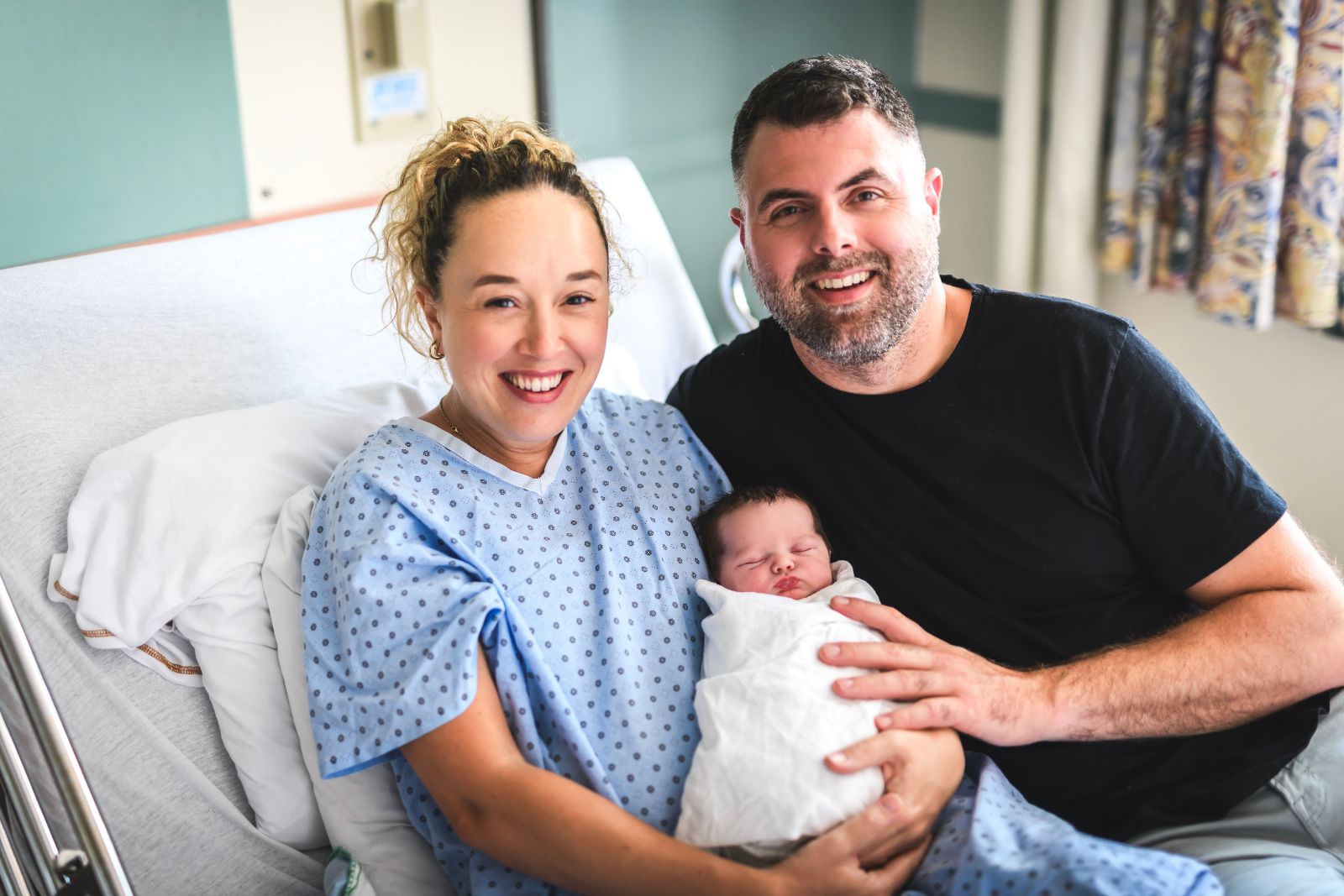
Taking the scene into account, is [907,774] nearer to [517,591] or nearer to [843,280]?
[517,591]

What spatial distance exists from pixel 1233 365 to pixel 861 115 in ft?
5.99

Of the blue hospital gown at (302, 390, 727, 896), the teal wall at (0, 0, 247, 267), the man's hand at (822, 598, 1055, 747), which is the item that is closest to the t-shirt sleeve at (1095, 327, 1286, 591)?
the man's hand at (822, 598, 1055, 747)

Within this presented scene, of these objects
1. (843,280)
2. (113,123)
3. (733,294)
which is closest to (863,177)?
(843,280)

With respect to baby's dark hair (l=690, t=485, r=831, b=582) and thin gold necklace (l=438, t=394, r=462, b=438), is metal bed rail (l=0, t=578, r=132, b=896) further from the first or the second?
baby's dark hair (l=690, t=485, r=831, b=582)

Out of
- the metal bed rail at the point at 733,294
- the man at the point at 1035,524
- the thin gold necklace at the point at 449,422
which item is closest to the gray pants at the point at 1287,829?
the man at the point at 1035,524

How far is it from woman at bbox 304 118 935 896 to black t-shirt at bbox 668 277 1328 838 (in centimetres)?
26

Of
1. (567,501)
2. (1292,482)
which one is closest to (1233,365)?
(1292,482)

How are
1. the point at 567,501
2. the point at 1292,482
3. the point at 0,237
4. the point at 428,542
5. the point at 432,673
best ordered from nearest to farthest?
the point at 432,673 → the point at 428,542 → the point at 567,501 → the point at 0,237 → the point at 1292,482

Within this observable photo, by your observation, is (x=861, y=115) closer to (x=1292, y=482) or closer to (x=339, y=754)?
(x=339, y=754)

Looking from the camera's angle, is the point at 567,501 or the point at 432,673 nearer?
the point at 432,673

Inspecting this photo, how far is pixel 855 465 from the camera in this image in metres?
1.71

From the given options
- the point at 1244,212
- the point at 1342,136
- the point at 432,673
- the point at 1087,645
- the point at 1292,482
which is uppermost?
the point at 1342,136

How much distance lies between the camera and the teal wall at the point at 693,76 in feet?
9.69

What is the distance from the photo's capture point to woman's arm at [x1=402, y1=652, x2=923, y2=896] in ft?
4.29
